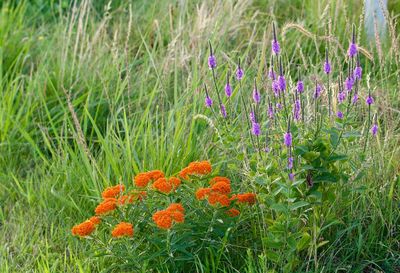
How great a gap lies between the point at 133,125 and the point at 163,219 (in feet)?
4.20

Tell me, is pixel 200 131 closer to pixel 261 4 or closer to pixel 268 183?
pixel 268 183

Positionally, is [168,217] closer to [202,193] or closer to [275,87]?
[202,193]

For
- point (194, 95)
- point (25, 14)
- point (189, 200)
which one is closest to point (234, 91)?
point (194, 95)

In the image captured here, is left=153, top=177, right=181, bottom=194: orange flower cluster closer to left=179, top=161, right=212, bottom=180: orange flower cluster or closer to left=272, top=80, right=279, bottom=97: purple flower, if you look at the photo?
left=179, top=161, right=212, bottom=180: orange flower cluster

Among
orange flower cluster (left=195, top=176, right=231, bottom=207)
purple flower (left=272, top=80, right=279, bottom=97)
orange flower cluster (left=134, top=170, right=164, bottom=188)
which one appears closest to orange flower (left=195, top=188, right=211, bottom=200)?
orange flower cluster (left=195, top=176, right=231, bottom=207)

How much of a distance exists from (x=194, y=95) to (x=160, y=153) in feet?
1.49

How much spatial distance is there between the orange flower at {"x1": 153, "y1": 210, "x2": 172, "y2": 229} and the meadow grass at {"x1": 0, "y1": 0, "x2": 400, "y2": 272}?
0.67 ft

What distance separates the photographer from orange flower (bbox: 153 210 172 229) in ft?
9.63

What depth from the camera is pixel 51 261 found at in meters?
3.49

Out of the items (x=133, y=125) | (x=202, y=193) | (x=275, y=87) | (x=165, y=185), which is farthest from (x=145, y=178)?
(x=133, y=125)

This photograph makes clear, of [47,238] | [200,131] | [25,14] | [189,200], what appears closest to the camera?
[189,200]

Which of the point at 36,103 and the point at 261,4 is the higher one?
the point at 261,4

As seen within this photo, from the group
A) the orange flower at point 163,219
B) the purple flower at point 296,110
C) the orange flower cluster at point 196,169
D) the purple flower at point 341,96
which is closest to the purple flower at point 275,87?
the purple flower at point 296,110

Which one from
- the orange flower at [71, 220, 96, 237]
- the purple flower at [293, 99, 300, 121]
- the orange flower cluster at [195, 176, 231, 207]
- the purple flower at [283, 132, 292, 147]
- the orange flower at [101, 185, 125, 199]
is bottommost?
the orange flower at [71, 220, 96, 237]
